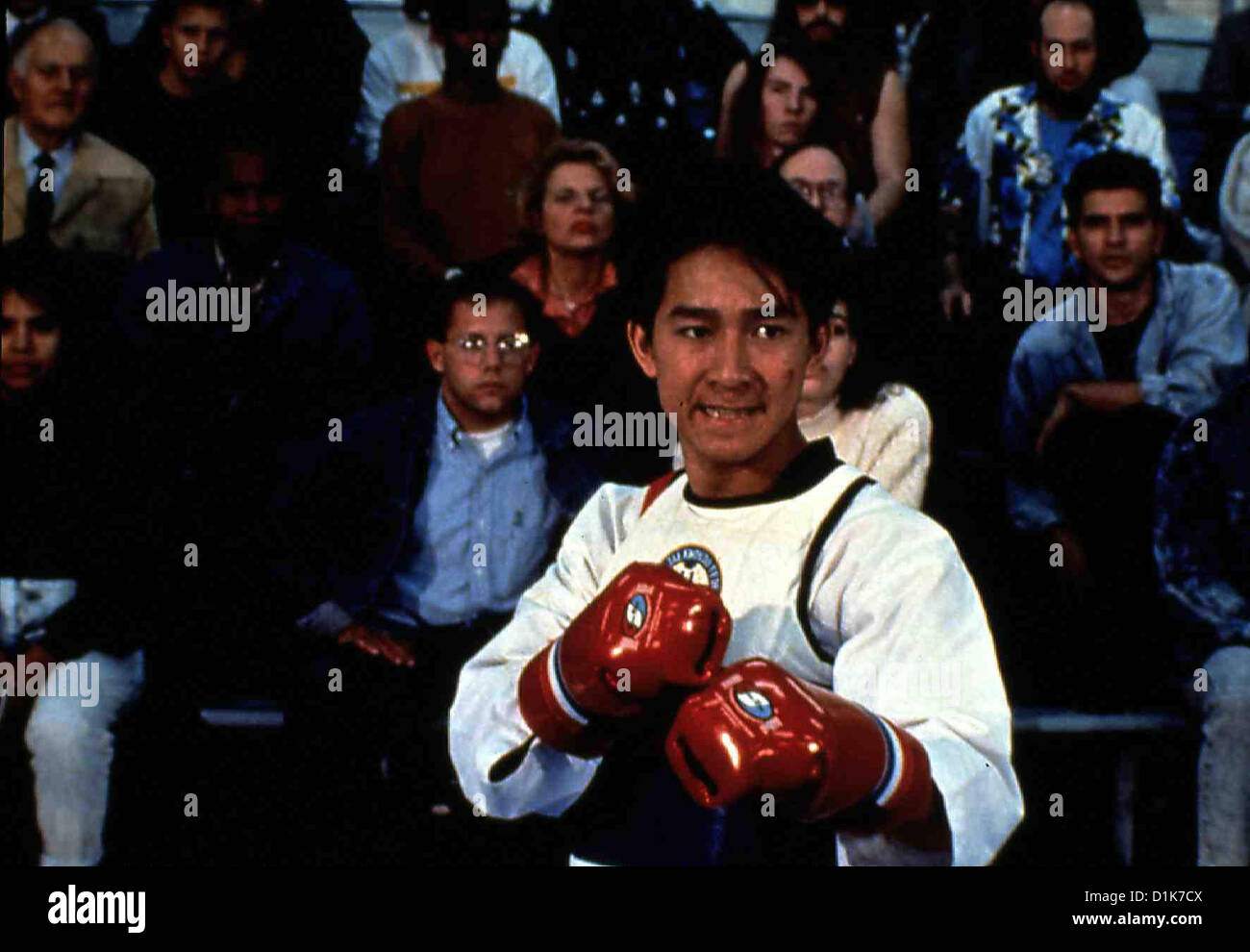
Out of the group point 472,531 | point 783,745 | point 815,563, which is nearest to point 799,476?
point 815,563

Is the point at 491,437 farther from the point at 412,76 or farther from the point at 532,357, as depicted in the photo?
the point at 412,76

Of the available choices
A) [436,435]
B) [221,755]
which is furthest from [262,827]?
[436,435]

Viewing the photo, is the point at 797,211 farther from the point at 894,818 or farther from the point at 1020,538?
the point at 1020,538

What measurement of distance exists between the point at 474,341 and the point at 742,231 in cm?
99

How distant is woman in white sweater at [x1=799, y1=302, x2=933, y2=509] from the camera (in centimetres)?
243

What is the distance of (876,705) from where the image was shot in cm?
156

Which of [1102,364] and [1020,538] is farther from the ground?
[1102,364]

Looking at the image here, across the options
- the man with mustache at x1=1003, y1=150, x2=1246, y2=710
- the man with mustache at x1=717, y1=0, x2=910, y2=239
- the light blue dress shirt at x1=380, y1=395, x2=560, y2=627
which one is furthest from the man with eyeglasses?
the man with mustache at x1=1003, y1=150, x2=1246, y2=710

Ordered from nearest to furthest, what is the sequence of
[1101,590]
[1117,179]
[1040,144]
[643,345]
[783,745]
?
[783,745] < [643,345] < [1101,590] < [1117,179] < [1040,144]

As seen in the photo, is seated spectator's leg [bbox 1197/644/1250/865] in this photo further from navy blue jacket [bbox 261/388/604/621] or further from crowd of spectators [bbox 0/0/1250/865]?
navy blue jacket [bbox 261/388/604/621]

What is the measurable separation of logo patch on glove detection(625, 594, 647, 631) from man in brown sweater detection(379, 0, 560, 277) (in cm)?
151

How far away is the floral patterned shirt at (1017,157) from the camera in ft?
9.20

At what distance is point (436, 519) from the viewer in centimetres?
259

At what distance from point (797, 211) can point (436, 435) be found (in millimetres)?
1020
